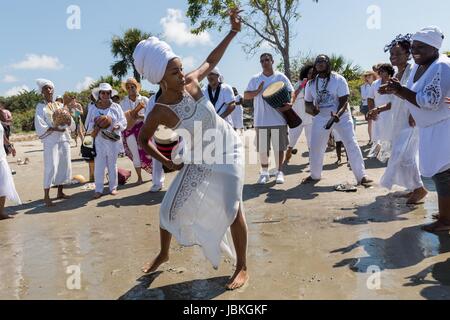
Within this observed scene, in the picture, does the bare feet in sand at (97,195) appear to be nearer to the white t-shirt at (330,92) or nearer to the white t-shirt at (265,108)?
the white t-shirt at (265,108)

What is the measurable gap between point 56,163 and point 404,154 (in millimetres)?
5128

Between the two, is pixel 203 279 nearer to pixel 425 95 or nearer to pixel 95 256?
pixel 95 256

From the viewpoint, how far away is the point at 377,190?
6.52 m

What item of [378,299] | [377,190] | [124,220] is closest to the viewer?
[378,299]

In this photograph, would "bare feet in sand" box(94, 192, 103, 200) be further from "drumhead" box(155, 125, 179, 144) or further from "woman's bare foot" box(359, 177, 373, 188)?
"woman's bare foot" box(359, 177, 373, 188)

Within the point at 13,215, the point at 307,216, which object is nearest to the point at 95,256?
the point at 307,216

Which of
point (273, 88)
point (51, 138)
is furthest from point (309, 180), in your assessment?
point (51, 138)

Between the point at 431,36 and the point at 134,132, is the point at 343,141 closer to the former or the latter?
the point at 431,36

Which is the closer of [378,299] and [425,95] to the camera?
[378,299]

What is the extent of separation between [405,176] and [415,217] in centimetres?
76

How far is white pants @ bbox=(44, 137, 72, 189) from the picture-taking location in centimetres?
720

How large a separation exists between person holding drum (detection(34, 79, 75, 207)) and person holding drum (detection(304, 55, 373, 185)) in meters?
3.88

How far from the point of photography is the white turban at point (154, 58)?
3408mm

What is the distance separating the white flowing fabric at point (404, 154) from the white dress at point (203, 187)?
2940 millimetres
